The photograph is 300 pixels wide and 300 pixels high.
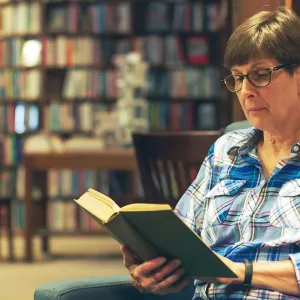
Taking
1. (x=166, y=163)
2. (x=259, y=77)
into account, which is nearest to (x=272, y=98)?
(x=259, y=77)

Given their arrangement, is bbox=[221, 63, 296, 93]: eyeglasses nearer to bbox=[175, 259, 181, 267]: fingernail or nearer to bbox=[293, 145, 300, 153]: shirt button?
bbox=[293, 145, 300, 153]: shirt button

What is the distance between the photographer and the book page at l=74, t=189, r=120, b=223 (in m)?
1.30

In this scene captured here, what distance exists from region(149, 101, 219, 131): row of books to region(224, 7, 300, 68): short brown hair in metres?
4.81

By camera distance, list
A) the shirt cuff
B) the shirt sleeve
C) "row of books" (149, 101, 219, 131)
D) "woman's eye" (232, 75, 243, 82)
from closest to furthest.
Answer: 1. the shirt cuff
2. "woman's eye" (232, 75, 243, 82)
3. the shirt sleeve
4. "row of books" (149, 101, 219, 131)

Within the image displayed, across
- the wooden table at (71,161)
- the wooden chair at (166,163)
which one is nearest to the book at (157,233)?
the wooden chair at (166,163)

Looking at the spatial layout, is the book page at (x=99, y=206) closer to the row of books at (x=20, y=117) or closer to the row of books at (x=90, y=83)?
the row of books at (x=90, y=83)

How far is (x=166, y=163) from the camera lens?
2594mm

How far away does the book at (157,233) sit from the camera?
126 cm

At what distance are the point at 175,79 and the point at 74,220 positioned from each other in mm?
1466

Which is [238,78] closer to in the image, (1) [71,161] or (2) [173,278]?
(2) [173,278]

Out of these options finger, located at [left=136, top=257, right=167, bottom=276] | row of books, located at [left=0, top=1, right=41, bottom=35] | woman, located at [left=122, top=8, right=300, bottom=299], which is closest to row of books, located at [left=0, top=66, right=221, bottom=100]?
row of books, located at [left=0, top=1, right=41, bottom=35]

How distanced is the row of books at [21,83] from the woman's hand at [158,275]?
4.86m

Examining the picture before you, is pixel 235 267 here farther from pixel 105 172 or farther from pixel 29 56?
pixel 29 56

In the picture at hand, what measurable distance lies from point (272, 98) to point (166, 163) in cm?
117
